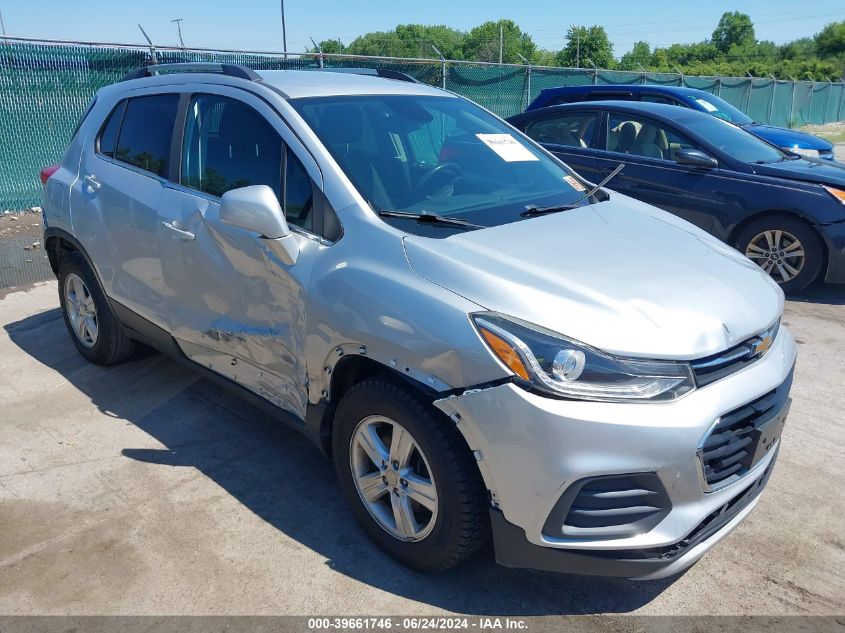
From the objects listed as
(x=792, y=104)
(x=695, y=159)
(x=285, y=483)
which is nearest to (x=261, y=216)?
(x=285, y=483)

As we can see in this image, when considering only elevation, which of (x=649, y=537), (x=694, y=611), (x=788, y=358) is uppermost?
(x=788, y=358)

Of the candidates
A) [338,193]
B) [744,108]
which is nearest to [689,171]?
[338,193]

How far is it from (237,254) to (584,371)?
5.79 feet

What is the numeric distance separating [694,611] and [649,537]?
0.59 m

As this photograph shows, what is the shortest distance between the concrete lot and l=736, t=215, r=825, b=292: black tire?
2198 millimetres

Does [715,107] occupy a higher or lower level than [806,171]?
higher

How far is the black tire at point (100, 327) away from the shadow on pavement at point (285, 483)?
0.40 ft

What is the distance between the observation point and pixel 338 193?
298cm

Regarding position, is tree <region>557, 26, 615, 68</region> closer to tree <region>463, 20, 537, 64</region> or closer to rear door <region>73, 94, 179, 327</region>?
tree <region>463, 20, 537, 64</region>

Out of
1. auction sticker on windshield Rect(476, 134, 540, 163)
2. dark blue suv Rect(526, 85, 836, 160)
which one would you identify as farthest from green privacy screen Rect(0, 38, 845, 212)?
auction sticker on windshield Rect(476, 134, 540, 163)

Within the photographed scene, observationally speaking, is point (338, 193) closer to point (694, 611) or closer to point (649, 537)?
point (649, 537)

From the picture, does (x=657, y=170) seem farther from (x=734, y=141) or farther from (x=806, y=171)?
(x=806, y=171)

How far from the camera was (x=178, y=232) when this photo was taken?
11.9 ft

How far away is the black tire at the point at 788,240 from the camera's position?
636cm
